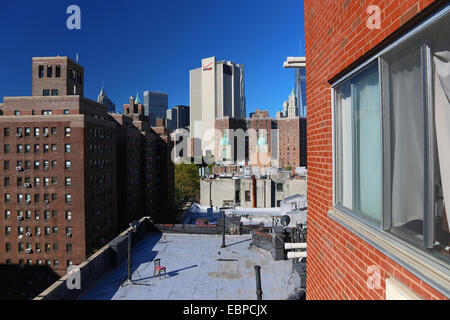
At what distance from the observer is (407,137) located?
2.22m

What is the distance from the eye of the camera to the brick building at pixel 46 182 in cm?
3775

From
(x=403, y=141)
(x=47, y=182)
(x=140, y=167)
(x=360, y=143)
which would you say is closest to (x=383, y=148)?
(x=403, y=141)

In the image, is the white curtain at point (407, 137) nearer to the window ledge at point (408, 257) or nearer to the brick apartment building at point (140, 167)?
the window ledge at point (408, 257)

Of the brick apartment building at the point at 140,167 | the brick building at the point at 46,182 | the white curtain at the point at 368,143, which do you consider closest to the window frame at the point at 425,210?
the white curtain at the point at 368,143

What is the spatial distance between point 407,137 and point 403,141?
0.05m

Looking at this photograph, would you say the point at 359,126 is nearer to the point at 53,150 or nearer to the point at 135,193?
the point at 53,150

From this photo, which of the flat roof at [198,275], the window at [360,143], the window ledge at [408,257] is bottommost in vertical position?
the flat roof at [198,275]

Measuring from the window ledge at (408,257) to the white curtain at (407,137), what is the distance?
0.61ft

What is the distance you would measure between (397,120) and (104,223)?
153 ft

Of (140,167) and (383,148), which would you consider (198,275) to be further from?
(140,167)

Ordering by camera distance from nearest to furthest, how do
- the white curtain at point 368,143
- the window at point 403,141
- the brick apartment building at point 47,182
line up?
the window at point 403,141
the white curtain at point 368,143
the brick apartment building at point 47,182
